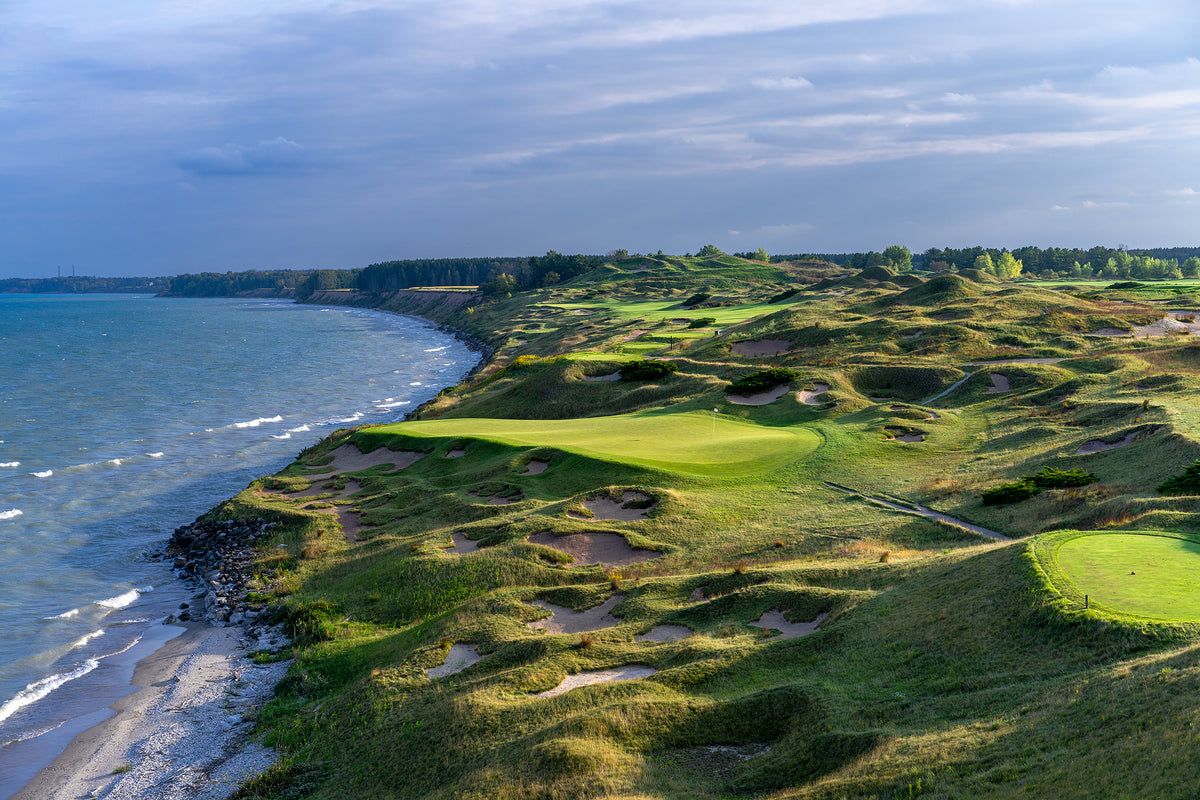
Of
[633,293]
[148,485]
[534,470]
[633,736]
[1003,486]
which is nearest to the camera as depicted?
[633,736]

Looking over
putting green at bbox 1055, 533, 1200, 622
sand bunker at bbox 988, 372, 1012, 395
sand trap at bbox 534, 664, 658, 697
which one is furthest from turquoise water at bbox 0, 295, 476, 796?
sand bunker at bbox 988, 372, 1012, 395

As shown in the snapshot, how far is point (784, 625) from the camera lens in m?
19.3

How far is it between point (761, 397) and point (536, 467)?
18.3 meters

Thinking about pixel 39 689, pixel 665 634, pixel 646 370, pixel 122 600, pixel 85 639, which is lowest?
pixel 39 689

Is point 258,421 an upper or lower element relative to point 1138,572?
lower

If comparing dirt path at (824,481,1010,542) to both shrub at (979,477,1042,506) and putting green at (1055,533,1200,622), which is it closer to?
shrub at (979,477,1042,506)

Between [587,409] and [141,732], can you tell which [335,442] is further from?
[141,732]

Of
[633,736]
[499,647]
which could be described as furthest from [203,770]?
[633,736]

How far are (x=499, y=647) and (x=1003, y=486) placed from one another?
1856cm

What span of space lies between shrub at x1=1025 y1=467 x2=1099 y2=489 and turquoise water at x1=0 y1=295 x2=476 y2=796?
3113 cm

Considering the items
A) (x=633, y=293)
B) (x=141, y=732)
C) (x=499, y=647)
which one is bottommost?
(x=141, y=732)

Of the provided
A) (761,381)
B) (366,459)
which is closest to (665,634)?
(366,459)

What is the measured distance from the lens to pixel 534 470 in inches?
1470

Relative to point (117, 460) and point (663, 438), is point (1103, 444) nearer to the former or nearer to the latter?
point (663, 438)
